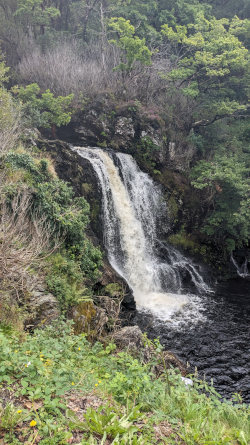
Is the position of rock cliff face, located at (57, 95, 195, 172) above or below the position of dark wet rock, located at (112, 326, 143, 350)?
above

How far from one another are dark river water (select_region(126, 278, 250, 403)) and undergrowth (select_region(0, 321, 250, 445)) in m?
3.81

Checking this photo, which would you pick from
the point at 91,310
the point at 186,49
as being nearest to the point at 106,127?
the point at 186,49

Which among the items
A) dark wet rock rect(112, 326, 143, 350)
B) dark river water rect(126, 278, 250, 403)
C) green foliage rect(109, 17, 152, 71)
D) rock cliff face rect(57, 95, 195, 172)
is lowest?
dark river water rect(126, 278, 250, 403)

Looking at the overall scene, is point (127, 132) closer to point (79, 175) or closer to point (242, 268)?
point (79, 175)

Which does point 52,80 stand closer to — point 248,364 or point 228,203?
point 228,203

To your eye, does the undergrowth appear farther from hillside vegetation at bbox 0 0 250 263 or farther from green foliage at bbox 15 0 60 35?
green foliage at bbox 15 0 60 35

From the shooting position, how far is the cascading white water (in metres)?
12.5

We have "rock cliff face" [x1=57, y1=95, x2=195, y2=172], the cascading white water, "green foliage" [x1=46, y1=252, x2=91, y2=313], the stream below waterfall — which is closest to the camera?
"green foliage" [x1=46, y1=252, x2=91, y2=313]

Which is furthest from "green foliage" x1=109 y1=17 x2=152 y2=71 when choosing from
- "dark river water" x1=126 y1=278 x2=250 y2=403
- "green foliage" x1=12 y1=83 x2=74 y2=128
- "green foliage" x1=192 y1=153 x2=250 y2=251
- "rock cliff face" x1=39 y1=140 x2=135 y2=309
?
→ "dark river water" x1=126 y1=278 x2=250 y2=403

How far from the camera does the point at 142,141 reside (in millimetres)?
16453

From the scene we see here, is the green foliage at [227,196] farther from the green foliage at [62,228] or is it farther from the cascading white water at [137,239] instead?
the green foliage at [62,228]

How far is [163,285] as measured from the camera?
Result: 514 inches

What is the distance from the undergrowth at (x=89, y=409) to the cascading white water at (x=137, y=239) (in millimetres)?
7335

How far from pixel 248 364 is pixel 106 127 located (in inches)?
541
